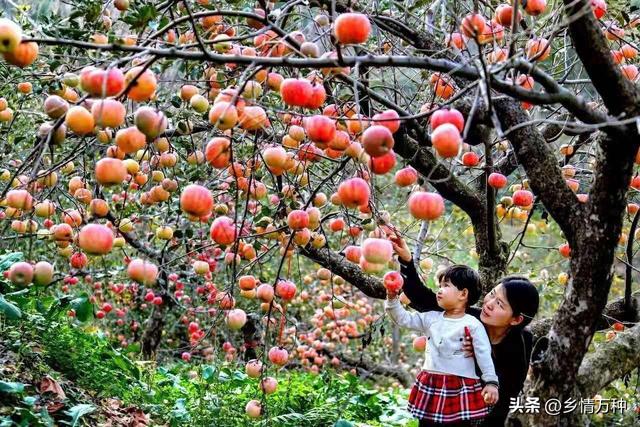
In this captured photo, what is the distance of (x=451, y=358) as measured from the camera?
2.27 meters

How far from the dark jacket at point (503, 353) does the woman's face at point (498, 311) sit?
7 centimetres

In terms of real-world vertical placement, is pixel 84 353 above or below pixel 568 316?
below

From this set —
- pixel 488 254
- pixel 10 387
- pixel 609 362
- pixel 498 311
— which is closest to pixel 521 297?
pixel 498 311

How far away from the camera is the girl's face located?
2.30m

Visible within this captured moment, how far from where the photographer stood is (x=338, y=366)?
6.55 meters

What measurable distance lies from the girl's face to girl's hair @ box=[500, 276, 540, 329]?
0.48 ft

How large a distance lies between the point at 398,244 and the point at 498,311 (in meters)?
0.45

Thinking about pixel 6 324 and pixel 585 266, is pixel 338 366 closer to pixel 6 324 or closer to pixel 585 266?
pixel 6 324

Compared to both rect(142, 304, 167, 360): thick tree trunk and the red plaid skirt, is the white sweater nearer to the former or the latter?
the red plaid skirt

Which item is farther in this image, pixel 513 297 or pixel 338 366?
pixel 338 366

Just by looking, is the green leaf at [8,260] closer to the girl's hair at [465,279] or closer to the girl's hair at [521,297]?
the girl's hair at [465,279]

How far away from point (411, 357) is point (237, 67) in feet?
23.7

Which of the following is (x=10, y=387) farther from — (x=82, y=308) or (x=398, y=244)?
(x=398, y=244)

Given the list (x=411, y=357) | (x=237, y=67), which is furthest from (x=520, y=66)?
(x=411, y=357)
